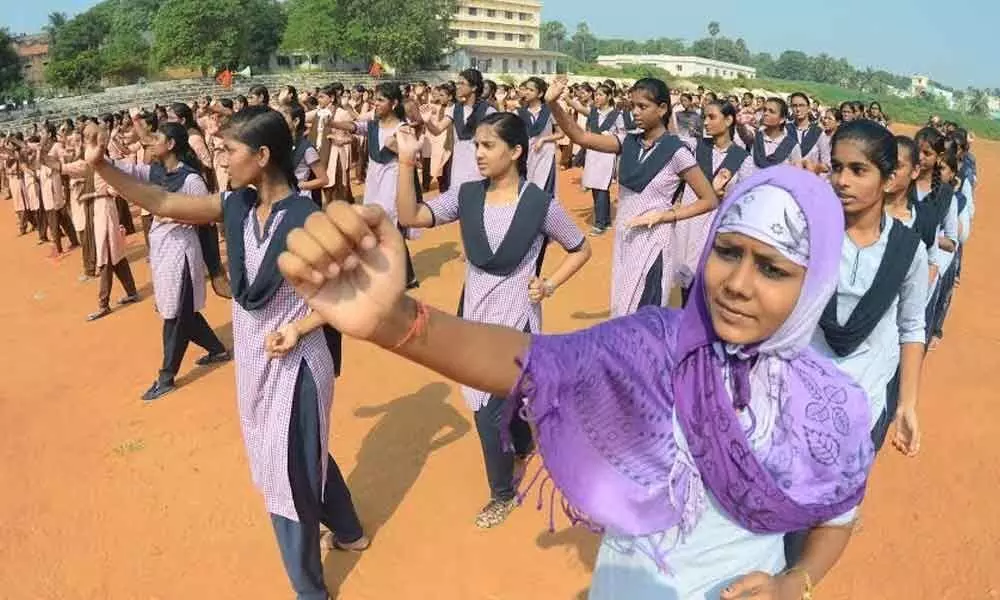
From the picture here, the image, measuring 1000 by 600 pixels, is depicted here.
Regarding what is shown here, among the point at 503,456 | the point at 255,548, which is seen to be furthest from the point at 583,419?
the point at 255,548

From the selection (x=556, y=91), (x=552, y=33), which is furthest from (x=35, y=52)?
(x=556, y=91)

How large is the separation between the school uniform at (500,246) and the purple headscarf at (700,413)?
6.32 feet

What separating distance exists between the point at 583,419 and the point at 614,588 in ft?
1.63

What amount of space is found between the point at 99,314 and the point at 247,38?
5218 centimetres

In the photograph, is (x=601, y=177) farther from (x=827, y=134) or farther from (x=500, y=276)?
(x=500, y=276)

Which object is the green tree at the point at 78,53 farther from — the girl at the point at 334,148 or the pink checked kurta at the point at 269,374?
the pink checked kurta at the point at 269,374

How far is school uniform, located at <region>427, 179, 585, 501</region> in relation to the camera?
136 inches

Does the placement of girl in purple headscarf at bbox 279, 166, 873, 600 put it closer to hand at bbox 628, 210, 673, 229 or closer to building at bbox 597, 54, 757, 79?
hand at bbox 628, 210, 673, 229

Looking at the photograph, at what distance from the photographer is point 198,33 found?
49.9m

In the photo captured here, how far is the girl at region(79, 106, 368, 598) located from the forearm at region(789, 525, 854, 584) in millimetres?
1875

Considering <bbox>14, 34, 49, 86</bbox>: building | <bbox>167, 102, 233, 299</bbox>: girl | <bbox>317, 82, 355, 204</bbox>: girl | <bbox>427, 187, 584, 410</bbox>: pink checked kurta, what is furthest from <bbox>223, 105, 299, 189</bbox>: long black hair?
<bbox>14, 34, 49, 86</bbox>: building

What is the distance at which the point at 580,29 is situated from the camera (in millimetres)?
127312

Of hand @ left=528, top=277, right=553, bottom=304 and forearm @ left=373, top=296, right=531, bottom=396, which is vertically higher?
forearm @ left=373, top=296, right=531, bottom=396

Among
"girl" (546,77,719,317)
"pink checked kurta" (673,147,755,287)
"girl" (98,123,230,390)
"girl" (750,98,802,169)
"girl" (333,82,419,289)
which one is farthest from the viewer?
"girl" (750,98,802,169)
